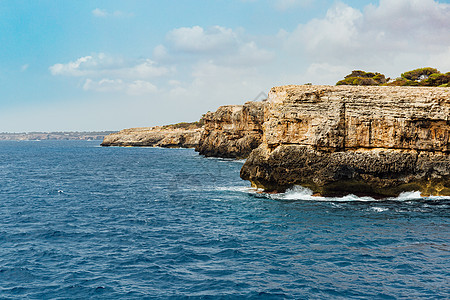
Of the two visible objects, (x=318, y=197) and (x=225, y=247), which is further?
(x=318, y=197)

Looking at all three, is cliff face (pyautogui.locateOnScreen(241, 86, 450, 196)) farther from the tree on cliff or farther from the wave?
the tree on cliff

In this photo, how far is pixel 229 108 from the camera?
9638 cm

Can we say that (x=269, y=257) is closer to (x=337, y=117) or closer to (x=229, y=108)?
(x=337, y=117)

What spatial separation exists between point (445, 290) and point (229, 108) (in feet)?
269

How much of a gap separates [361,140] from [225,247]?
19809 mm

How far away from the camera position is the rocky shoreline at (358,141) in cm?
3497

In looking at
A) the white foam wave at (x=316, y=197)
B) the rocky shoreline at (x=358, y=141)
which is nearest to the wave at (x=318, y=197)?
the white foam wave at (x=316, y=197)

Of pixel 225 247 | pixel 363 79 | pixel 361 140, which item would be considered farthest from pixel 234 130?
pixel 225 247

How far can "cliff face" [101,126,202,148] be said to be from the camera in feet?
490

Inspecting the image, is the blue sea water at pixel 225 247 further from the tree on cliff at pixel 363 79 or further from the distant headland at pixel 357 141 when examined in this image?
the tree on cliff at pixel 363 79

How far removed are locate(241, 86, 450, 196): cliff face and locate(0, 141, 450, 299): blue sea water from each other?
2072mm

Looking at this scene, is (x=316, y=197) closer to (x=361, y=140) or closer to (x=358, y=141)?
(x=358, y=141)

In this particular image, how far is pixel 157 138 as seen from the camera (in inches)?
6688

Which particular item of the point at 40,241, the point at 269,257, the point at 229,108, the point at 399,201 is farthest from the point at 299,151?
the point at 229,108
